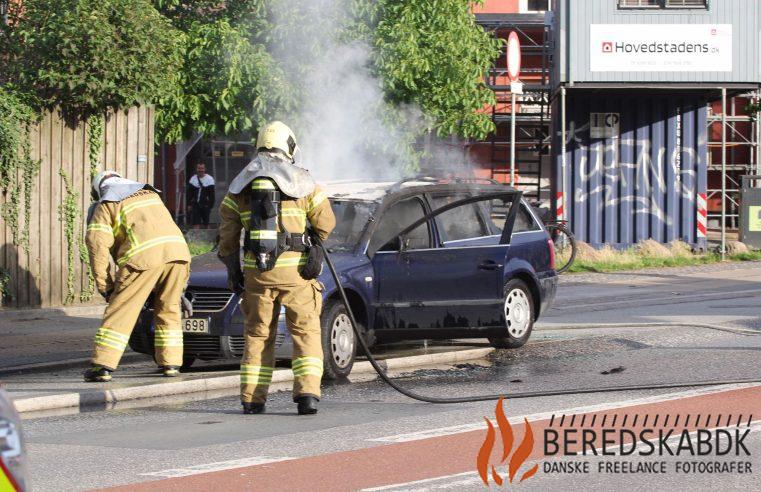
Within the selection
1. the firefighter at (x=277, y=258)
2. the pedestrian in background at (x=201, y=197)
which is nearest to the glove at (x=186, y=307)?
the firefighter at (x=277, y=258)

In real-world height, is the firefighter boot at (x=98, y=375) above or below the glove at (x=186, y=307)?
below

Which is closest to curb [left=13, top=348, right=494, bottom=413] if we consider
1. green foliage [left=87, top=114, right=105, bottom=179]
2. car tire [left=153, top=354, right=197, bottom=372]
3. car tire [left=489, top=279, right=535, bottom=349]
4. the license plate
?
the license plate

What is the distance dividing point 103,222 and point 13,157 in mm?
4902

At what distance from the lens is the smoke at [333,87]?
1981 centimetres

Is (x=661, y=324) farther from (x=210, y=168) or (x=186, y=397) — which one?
(x=210, y=168)

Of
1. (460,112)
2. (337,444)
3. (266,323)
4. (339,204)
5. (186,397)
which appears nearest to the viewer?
(337,444)

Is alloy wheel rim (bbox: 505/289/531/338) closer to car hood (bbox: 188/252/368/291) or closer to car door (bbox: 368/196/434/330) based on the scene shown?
car door (bbox: 368/196/434/330)

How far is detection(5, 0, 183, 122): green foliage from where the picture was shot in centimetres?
1498

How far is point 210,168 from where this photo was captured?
33312mm

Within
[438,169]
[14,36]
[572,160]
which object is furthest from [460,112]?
[14,36]

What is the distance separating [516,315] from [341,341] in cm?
218

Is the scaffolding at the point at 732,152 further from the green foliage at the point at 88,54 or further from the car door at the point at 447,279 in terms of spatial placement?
the car door at the point at 447,279

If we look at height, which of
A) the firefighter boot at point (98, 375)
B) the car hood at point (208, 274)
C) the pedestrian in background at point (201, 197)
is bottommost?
the firefighter boot at point (98, 375)

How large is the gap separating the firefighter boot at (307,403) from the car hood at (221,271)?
2.10 m
